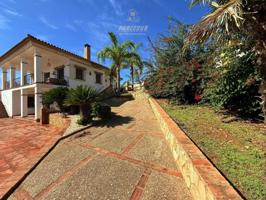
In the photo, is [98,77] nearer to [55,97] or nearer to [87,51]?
[87,51]

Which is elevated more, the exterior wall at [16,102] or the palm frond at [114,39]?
the palm frond at [114,39]

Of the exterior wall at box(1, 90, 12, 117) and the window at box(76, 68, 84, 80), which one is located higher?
the window at box(76, 68, 84, 80)

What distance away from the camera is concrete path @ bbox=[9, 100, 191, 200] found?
312 centimetres

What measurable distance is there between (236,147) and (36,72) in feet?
43.5

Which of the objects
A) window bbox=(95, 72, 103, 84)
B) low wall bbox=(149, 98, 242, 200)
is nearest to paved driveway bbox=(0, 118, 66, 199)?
low wall bbox=(149, 98, 242, 200)

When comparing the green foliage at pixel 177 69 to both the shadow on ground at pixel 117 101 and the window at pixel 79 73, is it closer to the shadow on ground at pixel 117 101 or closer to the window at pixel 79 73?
the shadow on ground at pixel 117 101

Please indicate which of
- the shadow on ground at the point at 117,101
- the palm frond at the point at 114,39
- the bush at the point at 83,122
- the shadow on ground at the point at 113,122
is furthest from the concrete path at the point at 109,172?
the palm frond at the point at 114,39

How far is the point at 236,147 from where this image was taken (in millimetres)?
3586

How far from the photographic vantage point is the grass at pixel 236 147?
2429mm

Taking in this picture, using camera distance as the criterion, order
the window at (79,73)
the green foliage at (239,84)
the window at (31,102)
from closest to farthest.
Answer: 1. the green foliage at (239,84)
2. the window at (79,73)
3. the window at (31,102)

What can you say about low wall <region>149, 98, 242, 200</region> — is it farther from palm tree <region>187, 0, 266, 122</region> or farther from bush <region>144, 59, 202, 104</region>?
bush <region>144, 59, 202, 104</region>

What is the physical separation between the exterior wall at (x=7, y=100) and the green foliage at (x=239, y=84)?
1747cm

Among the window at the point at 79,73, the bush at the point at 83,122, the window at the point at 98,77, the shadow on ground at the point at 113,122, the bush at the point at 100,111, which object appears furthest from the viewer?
the window at the point at 98,77

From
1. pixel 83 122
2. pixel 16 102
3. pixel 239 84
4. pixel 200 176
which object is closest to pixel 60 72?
pixel 16 102
